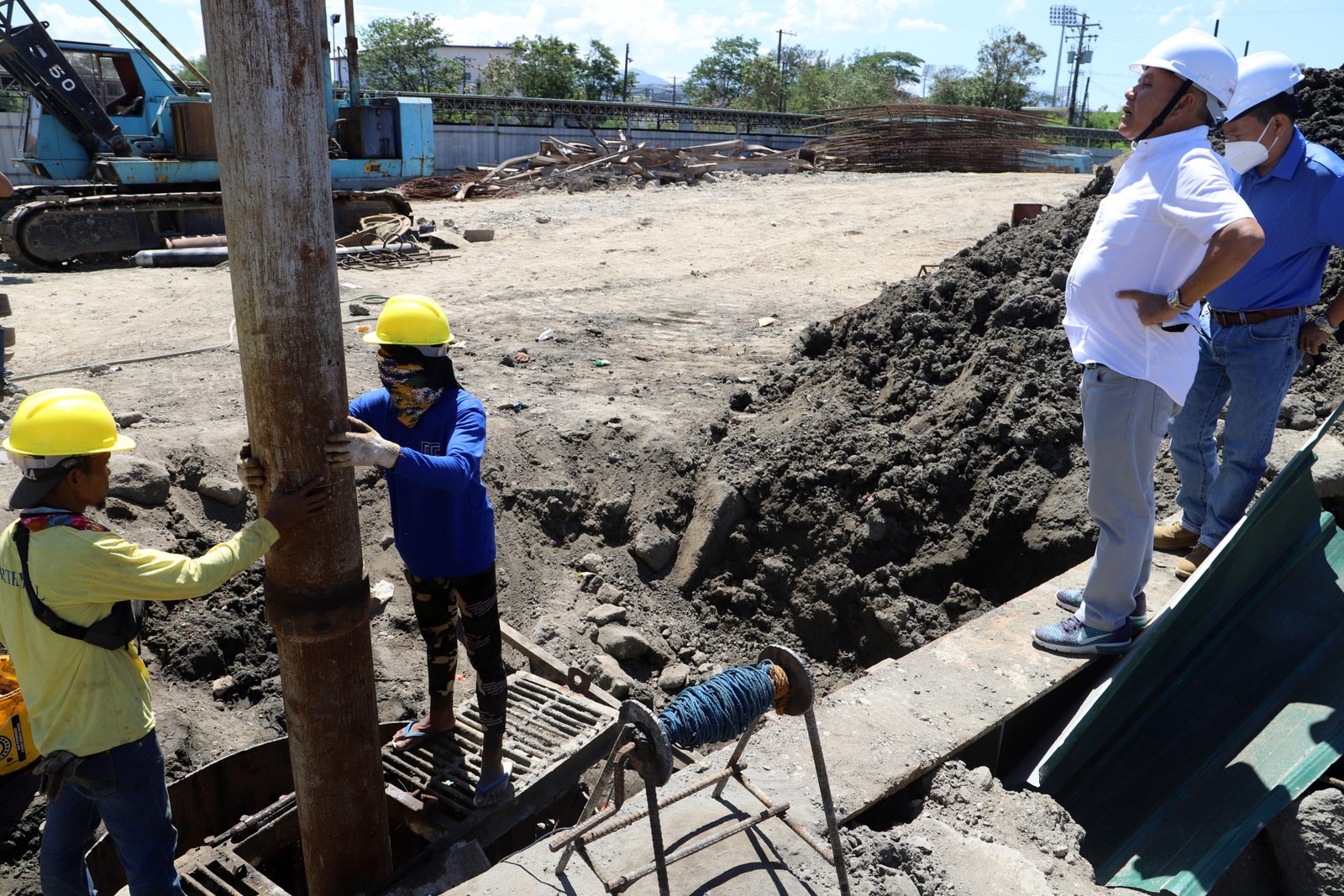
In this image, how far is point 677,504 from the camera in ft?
20.3

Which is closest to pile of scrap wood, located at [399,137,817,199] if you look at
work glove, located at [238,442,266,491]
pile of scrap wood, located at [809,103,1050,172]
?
pile of scrap wood, located at [809,103,1050,172]

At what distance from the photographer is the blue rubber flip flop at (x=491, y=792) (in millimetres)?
3641

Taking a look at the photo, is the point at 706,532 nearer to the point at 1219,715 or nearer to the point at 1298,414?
the point at 1219,715

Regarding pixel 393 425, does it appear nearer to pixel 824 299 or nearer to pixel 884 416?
pixel 884 416

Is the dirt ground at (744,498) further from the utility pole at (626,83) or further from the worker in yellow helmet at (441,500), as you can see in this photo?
the utility pole at (626,83)

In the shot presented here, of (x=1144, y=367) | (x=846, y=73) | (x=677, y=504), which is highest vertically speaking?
(x=846, y=73)

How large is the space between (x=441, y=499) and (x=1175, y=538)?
322cm

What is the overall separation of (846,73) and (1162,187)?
2533 inches

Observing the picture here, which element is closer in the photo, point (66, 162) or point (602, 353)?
point (602, 353)

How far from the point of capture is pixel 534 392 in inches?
293

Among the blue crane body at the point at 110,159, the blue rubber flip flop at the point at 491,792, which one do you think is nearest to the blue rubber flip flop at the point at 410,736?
the blue rubber flip flop at the point at 491,792

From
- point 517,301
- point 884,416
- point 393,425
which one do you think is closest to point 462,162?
point 517,301

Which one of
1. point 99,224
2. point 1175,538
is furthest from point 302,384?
point 99,224

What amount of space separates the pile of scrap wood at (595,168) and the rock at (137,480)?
16310mm
